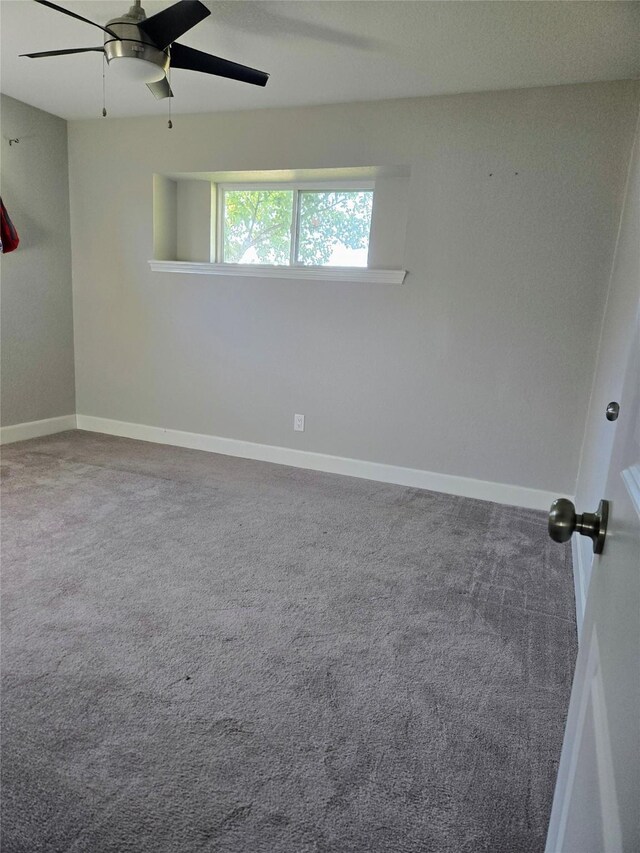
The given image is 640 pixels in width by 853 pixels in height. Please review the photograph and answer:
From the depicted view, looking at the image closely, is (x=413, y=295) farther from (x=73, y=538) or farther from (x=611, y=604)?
(x=611, y=604)

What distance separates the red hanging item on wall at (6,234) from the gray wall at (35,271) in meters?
0.12

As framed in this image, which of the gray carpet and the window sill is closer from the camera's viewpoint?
the gray carpet

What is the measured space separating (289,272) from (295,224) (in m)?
0.42

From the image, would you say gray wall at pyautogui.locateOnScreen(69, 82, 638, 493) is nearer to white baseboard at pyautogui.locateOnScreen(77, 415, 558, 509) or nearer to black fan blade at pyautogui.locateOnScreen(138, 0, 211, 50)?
white baseboard at pyautogui.locateOnScreen(77, 415, 558, 509)

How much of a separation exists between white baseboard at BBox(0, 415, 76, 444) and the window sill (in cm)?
149

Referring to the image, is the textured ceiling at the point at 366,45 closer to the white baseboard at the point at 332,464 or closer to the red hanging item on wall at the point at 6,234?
the red hanging item on wall at the point at 6,234

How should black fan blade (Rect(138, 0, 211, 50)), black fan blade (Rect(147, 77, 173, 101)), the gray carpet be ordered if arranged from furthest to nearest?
black fan blade (Rect(147, 77, 173, 101))
black fan blade (Rect(138, 0, 211, 50))
the gray carpet

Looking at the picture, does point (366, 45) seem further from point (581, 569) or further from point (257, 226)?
point (581, 569)

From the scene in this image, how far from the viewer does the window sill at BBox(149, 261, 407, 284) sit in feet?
10.00

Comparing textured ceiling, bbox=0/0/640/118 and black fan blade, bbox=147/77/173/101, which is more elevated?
textured ceiling, bbox=0/0/640/118

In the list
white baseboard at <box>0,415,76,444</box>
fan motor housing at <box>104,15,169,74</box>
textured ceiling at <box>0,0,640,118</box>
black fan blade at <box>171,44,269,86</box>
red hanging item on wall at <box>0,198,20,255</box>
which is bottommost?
white baseboard at <box>0,415,76,444</box>

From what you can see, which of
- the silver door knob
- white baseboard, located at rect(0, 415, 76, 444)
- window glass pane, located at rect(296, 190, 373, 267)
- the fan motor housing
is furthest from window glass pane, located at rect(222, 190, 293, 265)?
the silver door knob

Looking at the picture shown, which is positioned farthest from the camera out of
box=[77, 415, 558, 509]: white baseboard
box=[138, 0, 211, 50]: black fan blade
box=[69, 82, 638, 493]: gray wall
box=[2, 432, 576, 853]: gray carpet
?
box=[77, 415, 558, 509]: white baseboard

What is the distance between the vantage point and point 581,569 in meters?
2.02
